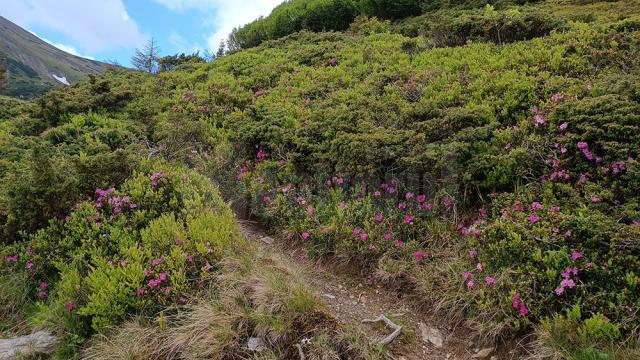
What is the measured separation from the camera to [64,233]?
5711 mm

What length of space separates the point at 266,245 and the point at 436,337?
2956 mm

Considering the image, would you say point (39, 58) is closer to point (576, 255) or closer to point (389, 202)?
point (389, 202)

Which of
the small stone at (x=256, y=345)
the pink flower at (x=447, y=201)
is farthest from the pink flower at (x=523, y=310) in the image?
the small stone at (x=256, y=345)

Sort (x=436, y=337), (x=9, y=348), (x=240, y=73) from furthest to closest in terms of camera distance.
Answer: (x=240, y=73) < (x=9, y=348) < (x=436, y=337)

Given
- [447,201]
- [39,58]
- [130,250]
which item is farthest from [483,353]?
[39,58]

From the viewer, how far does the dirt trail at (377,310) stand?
13.6 feet

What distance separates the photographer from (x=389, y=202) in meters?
5.82

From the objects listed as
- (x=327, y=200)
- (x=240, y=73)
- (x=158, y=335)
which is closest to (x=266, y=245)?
(x=327, y=200)

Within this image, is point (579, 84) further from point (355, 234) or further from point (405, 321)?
point (405, 321)

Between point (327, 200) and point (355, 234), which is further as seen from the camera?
point (327, 200)

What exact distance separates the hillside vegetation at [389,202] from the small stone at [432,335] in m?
0.26

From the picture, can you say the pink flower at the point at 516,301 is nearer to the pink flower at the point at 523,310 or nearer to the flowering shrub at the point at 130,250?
the pink flower at the point at 523,310

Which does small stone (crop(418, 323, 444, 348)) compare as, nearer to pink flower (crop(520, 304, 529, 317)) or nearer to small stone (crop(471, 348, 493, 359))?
small stone (crop(471, 348, 493, 359))

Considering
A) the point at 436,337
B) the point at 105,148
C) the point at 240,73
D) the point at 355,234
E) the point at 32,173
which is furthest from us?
the point at 240,73
